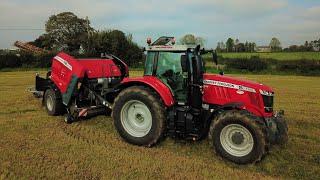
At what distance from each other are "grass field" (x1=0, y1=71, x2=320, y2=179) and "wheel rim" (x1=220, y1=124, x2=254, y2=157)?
0.27m

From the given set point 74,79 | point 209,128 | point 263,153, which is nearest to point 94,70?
point 74,79

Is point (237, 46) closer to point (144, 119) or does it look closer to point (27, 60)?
point (27, 60)

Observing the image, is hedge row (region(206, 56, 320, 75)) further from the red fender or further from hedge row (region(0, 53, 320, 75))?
the red fender

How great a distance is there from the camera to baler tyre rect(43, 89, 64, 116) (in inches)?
432

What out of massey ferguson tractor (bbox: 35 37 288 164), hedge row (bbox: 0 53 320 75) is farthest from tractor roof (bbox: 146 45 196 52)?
hedge row (bbox: 0 53 320 75)

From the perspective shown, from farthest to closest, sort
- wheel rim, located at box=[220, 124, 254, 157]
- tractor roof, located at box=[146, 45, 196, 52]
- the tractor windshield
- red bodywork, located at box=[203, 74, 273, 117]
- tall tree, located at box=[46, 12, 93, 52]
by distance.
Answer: tall tree, located at box=[46, 12, 93, 52] < the tractor windshield < tractor roof, located at box=[146, 45, 196, 52] < red bodywork, located at box=[203, 74, 273, 117] < wheel rim, located at box=[220, 124, 254, 157]

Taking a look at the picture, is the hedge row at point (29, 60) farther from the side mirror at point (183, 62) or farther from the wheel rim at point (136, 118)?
the side mirror at point (183, 62)

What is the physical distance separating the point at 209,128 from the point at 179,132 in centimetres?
65

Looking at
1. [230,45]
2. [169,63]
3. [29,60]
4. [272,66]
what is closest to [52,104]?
[169,63]

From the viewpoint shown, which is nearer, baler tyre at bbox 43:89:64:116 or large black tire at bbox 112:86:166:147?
large black tire at bbox 112:86:166:147

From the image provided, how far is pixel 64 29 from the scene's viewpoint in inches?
2881

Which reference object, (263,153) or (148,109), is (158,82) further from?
(263,153)

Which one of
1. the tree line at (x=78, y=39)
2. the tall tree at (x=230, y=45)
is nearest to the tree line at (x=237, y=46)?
the tall tree at (x=230, y=45)

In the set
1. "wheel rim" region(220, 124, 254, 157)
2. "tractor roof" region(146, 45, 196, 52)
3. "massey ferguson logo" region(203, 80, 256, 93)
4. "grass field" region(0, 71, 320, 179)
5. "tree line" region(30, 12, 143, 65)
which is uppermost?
"tree line" region(30, 12, 143, 65)
